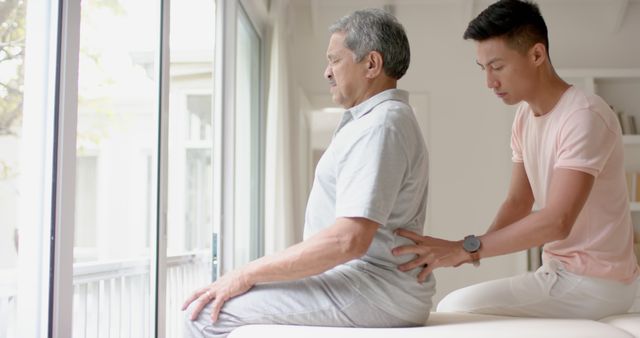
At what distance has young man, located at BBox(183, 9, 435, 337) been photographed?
1.48 meters

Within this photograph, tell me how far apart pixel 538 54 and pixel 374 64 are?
0.48 meters

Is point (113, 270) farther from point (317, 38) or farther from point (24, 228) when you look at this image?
point (317, 38)

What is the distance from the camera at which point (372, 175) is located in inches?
58.4

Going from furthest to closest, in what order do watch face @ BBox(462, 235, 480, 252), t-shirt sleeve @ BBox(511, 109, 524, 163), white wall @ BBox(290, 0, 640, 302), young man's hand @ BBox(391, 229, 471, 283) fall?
white wall @ BBox(290, 0, 640, 302), t-shirt sleeve @ BBox(511, 109, 524, 163), watch face @ BBox(462, 235, 480, 252), young man's hand @ BBox(391, 229, 471, 283)

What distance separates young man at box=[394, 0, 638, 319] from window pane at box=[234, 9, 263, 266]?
247 cm

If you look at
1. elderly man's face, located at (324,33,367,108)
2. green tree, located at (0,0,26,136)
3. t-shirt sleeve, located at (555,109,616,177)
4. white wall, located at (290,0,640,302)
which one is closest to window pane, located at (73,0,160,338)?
green tree, located at (0,0,26,136)

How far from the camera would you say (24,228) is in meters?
1.79

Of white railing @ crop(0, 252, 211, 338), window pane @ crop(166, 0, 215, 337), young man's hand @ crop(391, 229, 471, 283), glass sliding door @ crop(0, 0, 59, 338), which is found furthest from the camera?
window pane @ crop(166, 0, 215, 337)

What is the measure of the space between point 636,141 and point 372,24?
4064mm

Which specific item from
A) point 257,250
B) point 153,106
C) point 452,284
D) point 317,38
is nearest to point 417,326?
point 153,106

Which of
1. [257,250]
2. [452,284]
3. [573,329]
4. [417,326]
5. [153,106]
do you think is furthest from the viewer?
[452,284]

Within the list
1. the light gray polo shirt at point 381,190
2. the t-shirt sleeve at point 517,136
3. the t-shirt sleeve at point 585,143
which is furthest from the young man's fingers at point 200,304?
the t-shirt sleeve at point 517,136

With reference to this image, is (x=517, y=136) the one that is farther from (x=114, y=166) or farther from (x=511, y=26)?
(x=114, y=166)

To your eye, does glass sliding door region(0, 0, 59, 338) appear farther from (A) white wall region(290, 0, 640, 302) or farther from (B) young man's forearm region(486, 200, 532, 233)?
(A) white wall region(290, 0, 640, 302)
